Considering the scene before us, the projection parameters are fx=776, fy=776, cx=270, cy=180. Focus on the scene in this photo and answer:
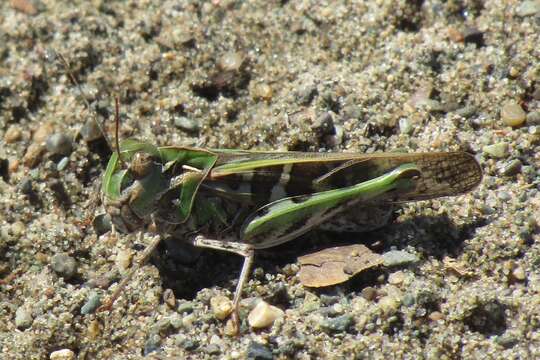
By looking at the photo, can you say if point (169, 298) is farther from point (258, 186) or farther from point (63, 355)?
point (258, 186)

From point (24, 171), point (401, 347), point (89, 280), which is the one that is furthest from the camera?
point (24, 171)

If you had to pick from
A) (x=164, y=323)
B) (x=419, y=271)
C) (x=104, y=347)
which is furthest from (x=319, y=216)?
(x=104, y=347)

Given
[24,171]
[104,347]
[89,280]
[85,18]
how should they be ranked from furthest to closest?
[85,18]
[24,171]
[89,280]
[104,347]

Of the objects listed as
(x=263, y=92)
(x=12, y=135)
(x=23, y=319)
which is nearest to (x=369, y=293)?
(x=263, y=92)

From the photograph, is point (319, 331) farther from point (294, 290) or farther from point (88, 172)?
point (88, 172)

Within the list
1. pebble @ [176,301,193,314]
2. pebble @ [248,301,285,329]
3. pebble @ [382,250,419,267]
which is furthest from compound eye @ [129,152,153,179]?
pebble @ [382,250,419,267]

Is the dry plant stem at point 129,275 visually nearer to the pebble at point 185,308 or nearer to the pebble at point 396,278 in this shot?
the pebble at point 185,308

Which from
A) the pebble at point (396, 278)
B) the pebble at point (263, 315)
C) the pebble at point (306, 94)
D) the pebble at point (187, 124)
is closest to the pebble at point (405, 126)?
the pebble at point (306, 94)
